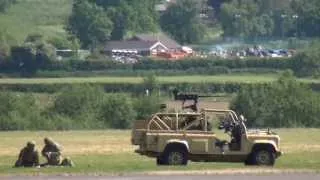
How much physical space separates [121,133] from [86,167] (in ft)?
87.0

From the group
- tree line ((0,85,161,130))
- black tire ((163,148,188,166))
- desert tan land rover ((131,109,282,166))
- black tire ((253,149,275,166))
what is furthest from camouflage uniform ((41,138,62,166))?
tree line ((0,85,161,130))

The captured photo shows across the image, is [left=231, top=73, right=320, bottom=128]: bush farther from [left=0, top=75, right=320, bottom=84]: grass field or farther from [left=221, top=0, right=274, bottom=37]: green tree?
[left=221, top=0, right=274, bottom=37]: green tree

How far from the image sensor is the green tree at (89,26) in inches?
5394

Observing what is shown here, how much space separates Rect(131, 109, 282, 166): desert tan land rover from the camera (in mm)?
36062

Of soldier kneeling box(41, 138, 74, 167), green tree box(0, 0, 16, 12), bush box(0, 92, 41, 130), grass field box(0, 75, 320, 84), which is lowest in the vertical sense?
bush box(0, 92, 41, 130)

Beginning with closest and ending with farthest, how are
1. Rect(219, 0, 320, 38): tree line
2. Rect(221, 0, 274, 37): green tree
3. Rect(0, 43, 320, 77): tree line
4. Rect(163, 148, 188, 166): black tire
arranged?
1. Rect(163, 148, 188, 166): black tire
2. Rect(0, 43, 320, 77): tree line
3. Rect(219, 0, 320, 38): tree line
4. Rect(221, 0, 274, 37): green tree

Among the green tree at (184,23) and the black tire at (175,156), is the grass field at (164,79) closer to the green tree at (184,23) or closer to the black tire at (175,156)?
the green tree at (184,23)

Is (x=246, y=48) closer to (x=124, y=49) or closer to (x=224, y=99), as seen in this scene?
(x=124, y=49)

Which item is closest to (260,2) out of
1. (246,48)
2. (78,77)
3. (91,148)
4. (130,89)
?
(246,48)

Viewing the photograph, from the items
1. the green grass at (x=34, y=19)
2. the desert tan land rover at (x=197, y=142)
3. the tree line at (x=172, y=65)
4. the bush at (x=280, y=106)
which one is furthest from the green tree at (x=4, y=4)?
the desert tan land rover at (x=197, y=142)

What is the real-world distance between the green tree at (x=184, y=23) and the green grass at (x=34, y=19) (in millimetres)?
9555

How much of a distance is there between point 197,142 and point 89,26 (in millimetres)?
102751

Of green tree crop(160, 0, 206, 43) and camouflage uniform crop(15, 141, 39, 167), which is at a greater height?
green tree crop(160, 0, 206, 43)

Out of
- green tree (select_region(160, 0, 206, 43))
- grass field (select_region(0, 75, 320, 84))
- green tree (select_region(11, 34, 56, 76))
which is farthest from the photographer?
green tree (select_region(160, 0, 206, 43))
